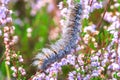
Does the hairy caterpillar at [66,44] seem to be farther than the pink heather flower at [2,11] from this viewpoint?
No

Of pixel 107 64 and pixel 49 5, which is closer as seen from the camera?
pixel 107 64

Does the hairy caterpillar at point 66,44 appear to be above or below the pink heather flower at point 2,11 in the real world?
below

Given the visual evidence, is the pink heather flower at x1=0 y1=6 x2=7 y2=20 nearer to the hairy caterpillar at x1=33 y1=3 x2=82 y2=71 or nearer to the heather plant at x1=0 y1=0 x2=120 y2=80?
the heather plant at x1=0 y1=0 x2=120 y2=80

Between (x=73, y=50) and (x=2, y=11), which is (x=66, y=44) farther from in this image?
(x=2, y=11)

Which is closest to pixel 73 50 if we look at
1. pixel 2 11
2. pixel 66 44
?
pixel 66 44

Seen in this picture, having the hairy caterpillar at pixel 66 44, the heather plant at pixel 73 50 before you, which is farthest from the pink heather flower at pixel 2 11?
the hairy caterpillar at pixel 66 44

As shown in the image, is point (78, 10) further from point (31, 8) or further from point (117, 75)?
point (31, 8)

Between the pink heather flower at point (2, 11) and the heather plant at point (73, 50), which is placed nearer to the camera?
the heather plant at point (73, 50)

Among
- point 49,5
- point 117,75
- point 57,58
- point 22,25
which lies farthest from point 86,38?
point 49,5

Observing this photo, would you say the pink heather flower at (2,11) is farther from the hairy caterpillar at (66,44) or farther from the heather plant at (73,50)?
the hairy caterpillar at (66,44)

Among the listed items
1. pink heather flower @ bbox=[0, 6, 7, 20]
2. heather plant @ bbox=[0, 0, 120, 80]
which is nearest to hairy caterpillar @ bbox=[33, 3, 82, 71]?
heather plant @ bbox=[0, 0, 120, 80]
